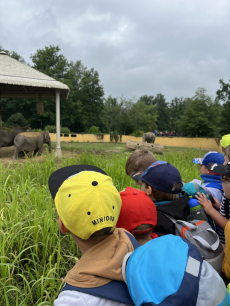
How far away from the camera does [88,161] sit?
434 cm

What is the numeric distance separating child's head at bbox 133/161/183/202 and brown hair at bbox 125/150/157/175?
19.4 inches

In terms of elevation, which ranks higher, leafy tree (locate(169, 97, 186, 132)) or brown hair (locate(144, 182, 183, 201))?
leafy tree (locate(169, 97, 186, 132))

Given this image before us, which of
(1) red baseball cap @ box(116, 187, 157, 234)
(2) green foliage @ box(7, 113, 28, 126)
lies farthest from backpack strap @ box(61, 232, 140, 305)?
(2) green foliage @ box(7, 113, 28, 126)

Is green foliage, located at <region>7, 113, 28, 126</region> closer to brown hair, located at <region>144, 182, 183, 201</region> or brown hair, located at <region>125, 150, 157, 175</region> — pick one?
brown hair, located at <region>125, 150, 157, 175</region>

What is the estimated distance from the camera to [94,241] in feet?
3.06

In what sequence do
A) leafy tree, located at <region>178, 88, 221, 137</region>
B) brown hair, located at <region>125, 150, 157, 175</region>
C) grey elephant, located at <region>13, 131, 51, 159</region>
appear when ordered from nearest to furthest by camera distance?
1. brown hair, located at <region>125, 150, 157, 175</region>
2. grey elephant, located at <region>13, 131, 51, 159</region>
3. leafy tree, located at <region>178, 88, 221, 137</region>

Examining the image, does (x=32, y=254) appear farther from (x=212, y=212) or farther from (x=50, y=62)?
(x=50, y=62)

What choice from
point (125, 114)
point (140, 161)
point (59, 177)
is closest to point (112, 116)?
point (125, 114)

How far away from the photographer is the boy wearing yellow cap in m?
0.78

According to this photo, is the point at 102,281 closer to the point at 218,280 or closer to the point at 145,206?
the point at 218,280

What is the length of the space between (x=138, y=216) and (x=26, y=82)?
20.6ft

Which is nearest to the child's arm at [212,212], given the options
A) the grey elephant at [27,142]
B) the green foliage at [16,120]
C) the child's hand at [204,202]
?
the child's hand at [204,202]

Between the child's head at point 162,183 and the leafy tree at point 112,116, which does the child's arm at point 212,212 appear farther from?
the leafy tree at point 112,116

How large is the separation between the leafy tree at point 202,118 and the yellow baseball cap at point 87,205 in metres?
24.2
